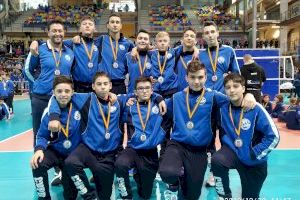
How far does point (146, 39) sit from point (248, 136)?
1.99 metres

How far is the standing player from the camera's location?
15.4 feet

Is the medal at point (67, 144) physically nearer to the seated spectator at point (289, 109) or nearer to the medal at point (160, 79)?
the medal at point (160, 79)

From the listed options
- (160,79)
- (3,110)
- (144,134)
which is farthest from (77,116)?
(3,110)

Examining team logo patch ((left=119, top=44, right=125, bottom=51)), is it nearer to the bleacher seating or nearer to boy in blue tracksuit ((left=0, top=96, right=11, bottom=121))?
boy in blue tracksuit ((left=0, top=96, right=11, bottom=121))

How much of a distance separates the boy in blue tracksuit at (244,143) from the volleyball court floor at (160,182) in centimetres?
62

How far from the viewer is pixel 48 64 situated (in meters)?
4.57

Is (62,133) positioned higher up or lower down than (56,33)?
lower down

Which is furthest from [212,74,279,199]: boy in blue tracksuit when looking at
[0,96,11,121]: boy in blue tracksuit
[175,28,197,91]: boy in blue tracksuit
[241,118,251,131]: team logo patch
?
[0,96,11,121]: boy in blue tracksuit

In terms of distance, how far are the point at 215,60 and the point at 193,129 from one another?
117cm

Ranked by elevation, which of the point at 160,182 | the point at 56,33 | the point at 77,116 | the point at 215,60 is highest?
the point at 56,33

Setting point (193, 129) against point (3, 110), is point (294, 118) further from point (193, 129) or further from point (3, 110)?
point (3, 110)

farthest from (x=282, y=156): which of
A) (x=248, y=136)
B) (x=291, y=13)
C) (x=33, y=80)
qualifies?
(x=291, y=13)

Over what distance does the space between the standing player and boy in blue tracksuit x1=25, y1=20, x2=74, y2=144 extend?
1729 mm

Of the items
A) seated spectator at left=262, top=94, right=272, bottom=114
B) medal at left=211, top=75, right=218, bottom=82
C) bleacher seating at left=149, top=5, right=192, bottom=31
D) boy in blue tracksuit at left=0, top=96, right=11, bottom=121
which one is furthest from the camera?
bleacher seating at left=149, top=5, right=192, bottom=31
